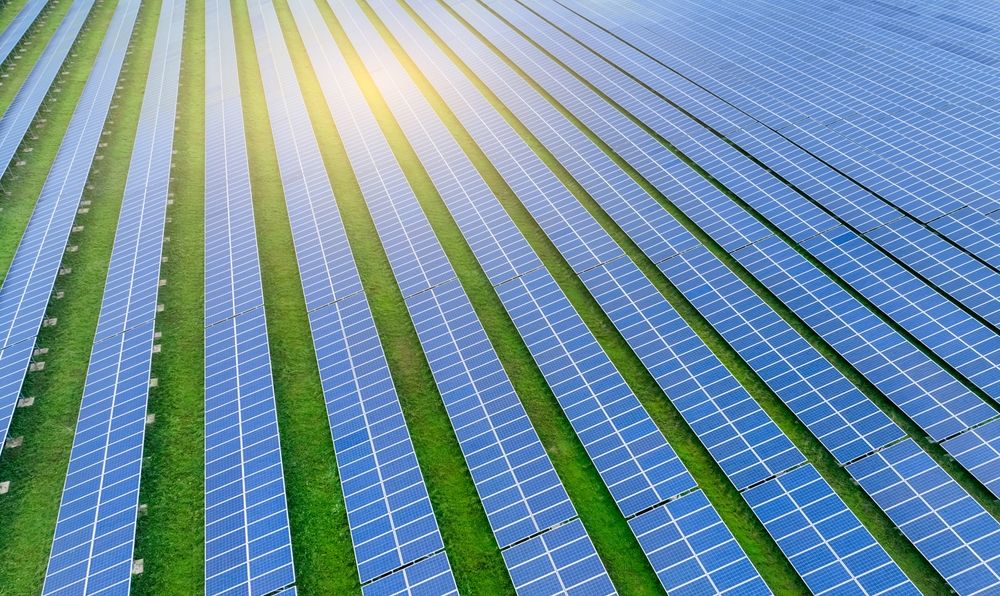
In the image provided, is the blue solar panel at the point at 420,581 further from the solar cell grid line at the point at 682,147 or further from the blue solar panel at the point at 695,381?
the solar cell grid line at the point at 682,147


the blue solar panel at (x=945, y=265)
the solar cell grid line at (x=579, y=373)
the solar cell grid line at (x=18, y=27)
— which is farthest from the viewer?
the solar cell grid line at (x=18, y=27)

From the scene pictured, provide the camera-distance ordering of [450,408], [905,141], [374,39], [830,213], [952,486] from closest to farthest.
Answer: [952,486] < [450,408] < [830,213] < [905,141] < [374,39]

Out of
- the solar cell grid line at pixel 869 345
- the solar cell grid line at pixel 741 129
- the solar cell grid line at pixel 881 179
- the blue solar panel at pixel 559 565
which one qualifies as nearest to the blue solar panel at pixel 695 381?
the solar cell grid line at pixel 869 345

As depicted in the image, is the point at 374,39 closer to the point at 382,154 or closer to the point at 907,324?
the point at 382,154

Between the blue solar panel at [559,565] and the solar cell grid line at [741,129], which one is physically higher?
the solar cell grid line at [741,129]

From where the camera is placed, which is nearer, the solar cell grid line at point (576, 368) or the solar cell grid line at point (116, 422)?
the solar cell grid line at point (576, 368)

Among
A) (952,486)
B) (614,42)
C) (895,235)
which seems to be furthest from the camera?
(614,42)

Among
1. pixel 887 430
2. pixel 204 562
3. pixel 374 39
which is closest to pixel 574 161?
pixel 887 430

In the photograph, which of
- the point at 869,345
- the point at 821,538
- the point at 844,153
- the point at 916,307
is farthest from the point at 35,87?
the point at 916,307

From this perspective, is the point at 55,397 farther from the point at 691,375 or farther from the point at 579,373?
the point at 691,375
